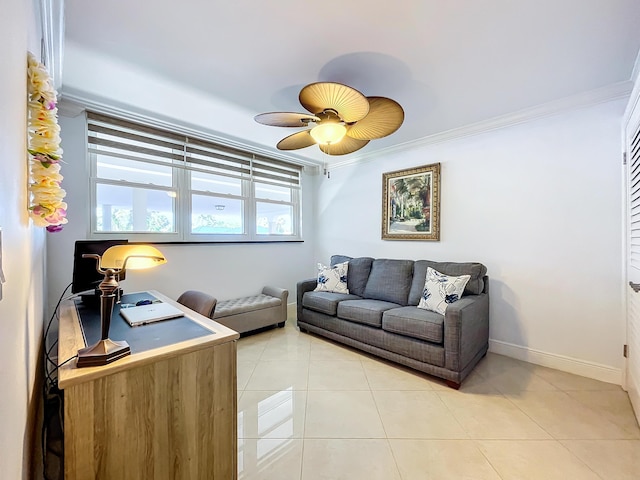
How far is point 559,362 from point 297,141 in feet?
10.3

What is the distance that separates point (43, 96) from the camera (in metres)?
1.05

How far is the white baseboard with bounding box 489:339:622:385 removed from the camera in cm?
229

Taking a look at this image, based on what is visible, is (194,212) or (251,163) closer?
(194,212)

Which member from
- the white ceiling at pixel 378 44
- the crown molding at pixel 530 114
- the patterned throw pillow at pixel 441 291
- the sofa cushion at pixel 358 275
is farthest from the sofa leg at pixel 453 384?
the crown molding at pixel 530 114

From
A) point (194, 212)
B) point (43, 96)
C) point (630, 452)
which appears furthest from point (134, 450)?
point (194, 212)

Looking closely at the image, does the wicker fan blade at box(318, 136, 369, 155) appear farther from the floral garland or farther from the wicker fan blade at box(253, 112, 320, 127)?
the floral garland

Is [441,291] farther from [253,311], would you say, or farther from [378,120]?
[253,311]

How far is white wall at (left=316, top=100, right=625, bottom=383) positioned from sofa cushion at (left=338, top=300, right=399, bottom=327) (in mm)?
1029

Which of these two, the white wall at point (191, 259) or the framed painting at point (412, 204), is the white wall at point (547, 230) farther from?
the white wall at point (191, 259)

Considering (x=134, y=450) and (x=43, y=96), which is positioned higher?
(x=43, y=96)

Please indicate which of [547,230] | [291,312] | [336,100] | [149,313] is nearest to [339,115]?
[336,100]

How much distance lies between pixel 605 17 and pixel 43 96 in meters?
2.82

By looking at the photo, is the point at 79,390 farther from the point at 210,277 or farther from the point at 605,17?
the point at 605,17

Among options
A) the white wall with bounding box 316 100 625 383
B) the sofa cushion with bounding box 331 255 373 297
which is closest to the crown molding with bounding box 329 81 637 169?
the white wall with bounding box 316 100 625 383
